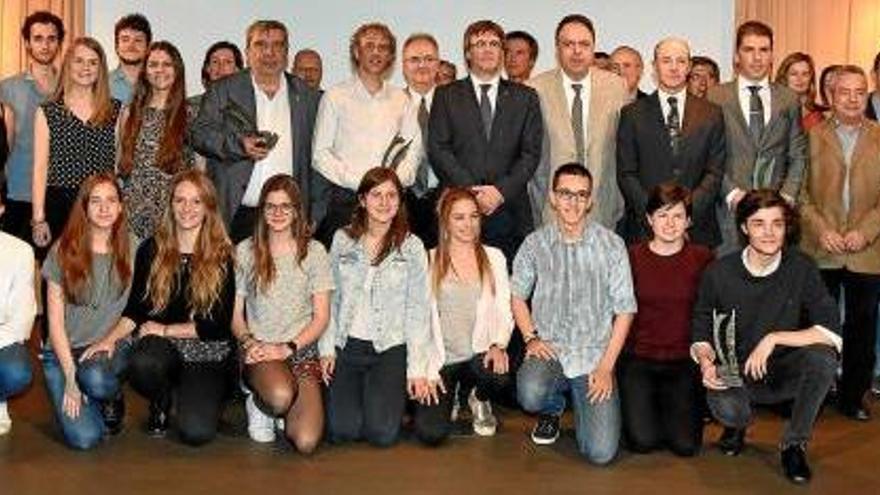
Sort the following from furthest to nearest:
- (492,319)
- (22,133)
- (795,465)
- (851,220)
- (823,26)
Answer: (823,26) → (22,133) → (851,220) → (492,319) → (795,465)

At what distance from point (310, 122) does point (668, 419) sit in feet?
7.13

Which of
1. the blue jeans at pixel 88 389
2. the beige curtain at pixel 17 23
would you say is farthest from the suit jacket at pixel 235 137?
the beige curtain at pixel 17 23

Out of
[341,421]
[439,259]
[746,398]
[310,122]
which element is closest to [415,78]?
[310,122]

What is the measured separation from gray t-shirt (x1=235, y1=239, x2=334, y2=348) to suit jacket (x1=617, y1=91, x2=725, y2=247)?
144 cm

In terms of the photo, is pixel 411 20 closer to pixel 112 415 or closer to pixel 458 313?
pixel 458 313

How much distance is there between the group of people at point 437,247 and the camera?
16.5ft

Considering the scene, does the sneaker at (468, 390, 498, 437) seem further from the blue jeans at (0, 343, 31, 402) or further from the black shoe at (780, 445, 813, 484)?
the blue jeans at (0, 343, 31, 402)

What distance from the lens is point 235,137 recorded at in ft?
18.9

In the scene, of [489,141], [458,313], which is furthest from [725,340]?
[489,141]

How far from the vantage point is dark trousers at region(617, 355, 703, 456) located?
5020mm

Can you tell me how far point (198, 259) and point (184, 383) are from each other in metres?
0.50

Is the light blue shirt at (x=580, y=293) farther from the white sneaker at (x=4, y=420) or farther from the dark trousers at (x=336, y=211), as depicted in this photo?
the white sneaker at (x=4, y=420)

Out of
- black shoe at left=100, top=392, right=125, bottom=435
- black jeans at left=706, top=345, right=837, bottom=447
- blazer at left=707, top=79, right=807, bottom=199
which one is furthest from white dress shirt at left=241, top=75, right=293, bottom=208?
black jeans at left=706, top=345, right=837, bottom=447

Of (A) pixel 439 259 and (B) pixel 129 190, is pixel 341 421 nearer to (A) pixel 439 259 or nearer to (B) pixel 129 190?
(A) pixel 439 259
